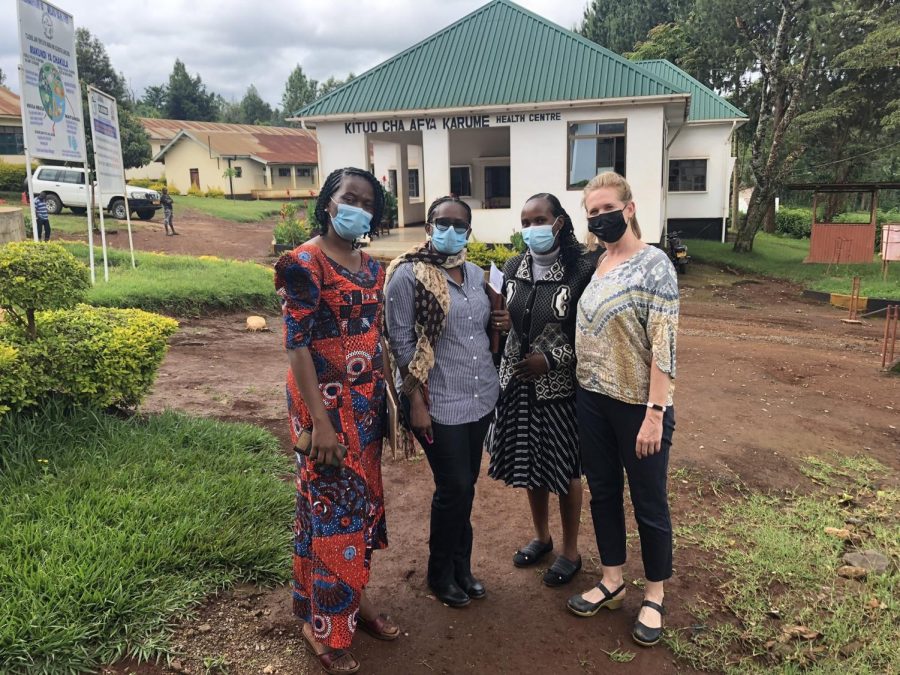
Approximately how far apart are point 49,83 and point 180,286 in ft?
9.97

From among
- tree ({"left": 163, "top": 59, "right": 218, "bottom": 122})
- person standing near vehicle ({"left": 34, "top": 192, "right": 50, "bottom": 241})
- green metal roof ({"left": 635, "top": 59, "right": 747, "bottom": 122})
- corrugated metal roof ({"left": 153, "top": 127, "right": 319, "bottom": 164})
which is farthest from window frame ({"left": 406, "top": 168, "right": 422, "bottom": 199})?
tree ({"left": 163, "top": 59, "right": 218, "bottom": 122})

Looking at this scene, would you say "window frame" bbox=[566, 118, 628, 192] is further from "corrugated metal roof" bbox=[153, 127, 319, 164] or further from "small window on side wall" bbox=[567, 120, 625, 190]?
"corrugated metal roof" bbox=[153, 127, 319, 164]

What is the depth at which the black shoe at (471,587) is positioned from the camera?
317 centimetres

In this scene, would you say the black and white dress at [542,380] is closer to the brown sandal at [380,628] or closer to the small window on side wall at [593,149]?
the brown sandal at [380,628]

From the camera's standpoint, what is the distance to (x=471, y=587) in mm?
3176

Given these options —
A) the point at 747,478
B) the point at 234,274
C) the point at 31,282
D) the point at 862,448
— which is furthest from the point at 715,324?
the point at 31,282

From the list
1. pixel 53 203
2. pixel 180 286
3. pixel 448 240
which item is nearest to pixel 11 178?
pixel 53 203

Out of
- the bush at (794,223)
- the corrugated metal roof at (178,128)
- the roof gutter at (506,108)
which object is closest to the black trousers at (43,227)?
the roof gutter at (506,108)

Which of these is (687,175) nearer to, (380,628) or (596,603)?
(596,603)

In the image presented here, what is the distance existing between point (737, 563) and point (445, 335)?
6.79 ft

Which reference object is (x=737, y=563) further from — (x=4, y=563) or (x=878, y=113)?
(x=878, y=113)

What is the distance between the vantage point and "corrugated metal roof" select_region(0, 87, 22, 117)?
28469 mm

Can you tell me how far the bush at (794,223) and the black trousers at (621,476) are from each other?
33498 millimetres

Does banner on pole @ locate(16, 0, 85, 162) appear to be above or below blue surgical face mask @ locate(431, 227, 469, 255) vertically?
above
